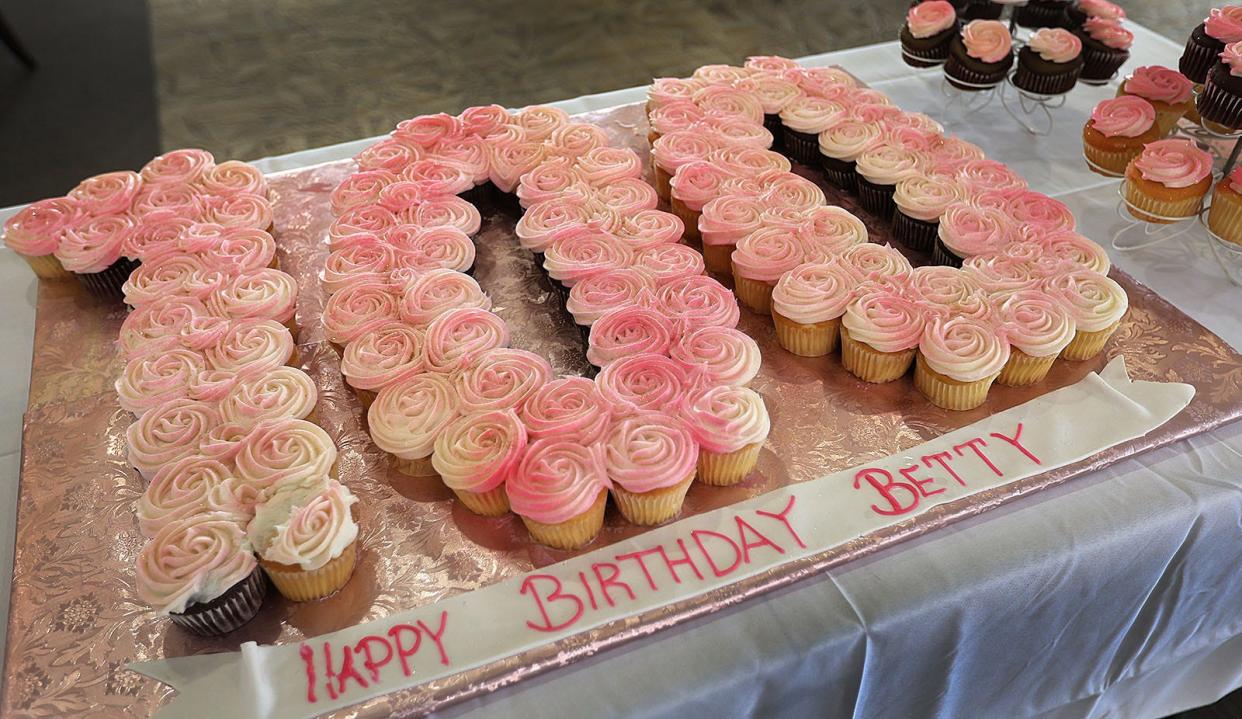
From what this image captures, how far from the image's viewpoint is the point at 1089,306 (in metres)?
1.91

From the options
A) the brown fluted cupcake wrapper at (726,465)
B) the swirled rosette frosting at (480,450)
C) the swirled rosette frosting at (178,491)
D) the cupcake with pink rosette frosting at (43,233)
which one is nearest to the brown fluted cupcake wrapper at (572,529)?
the swirled rosette frosting at (480,450)

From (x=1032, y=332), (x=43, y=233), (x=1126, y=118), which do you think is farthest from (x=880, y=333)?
(x=43, y=233)

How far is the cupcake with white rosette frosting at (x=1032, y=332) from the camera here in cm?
183

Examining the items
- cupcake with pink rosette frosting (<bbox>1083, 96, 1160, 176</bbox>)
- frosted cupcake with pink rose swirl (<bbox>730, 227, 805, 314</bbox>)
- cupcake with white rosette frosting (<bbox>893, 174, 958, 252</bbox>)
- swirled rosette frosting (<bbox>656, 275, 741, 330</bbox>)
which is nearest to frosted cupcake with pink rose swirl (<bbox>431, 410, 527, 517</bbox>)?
swirled rosette frosting (<bbox>656, 275, 741, 330</bbox>)

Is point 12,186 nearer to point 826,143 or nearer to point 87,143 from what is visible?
point 87,143

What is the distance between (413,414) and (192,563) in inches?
19.1

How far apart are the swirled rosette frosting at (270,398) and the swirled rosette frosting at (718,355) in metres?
0.79

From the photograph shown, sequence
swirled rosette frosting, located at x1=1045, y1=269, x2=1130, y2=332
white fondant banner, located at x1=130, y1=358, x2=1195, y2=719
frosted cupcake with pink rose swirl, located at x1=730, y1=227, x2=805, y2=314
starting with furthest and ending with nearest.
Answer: frosted cupcake with pink rose swirl, located at x1=730, y1=227, x2=805, y2=314
swirled rosette frosting, located at x1=1045, y1=269, x2=1130, y2=332
white fondant banner, located at x1=130, y1=358, x2=1195, y2=719

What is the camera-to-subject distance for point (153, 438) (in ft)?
5.60

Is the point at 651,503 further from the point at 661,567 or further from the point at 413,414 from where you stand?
the point at 413,414

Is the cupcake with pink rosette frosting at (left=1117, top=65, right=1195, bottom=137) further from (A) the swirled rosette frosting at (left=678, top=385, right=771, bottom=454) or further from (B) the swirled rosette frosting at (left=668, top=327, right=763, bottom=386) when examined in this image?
(A) the swirled rosette frosting at (left=678, top=385, right=771, bottom=454)

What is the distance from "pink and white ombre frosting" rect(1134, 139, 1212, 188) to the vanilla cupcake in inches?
16.8

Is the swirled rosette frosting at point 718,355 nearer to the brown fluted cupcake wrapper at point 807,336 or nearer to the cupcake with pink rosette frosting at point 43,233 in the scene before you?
the brown fluted cupcake wrapper at point 807,336

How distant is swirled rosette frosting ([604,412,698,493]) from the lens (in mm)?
1566
